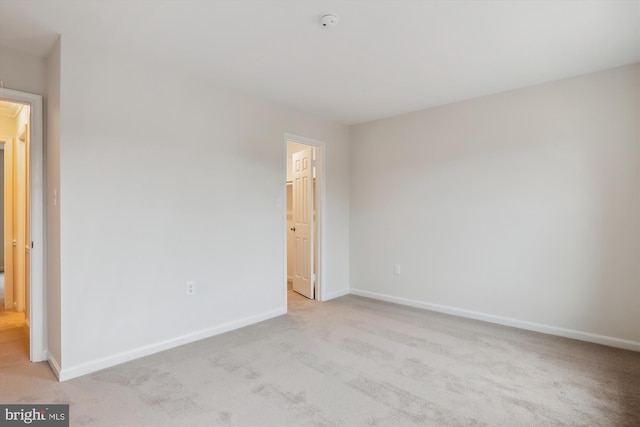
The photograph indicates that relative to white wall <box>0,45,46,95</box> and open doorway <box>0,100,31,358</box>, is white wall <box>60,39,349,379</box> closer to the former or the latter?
white wall <box>0,45,46,95</box>

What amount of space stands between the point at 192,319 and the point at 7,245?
112 inches

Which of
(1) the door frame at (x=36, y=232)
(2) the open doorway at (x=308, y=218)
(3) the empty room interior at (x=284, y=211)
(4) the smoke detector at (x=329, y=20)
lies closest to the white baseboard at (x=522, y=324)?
(3) the empty room interior at (x=284, y=211)

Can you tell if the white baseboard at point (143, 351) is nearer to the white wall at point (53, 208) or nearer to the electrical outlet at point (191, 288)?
the white wall at point (53, 208)

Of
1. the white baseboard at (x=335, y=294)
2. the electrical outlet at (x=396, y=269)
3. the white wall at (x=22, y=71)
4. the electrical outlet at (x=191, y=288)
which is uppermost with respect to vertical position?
the white wall at (x=22, y=71)

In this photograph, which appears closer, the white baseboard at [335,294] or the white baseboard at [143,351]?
the white baseboard at [143,351]

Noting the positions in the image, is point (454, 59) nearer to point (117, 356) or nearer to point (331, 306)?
point (331, 306)

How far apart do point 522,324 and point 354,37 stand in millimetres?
3139

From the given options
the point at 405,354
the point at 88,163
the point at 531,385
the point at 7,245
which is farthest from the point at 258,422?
the point at 7,245

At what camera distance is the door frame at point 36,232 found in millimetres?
2568

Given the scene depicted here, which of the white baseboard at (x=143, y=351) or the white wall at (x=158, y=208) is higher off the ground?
the white wall at (x=158, y=208)

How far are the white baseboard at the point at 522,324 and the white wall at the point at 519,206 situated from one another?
0.02m

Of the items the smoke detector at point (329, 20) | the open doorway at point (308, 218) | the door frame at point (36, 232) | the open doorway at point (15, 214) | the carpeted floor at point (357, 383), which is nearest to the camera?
the carpeted floor at point (357, 383)

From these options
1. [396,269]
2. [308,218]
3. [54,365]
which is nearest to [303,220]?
[308,218]

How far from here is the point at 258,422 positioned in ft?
6.16
